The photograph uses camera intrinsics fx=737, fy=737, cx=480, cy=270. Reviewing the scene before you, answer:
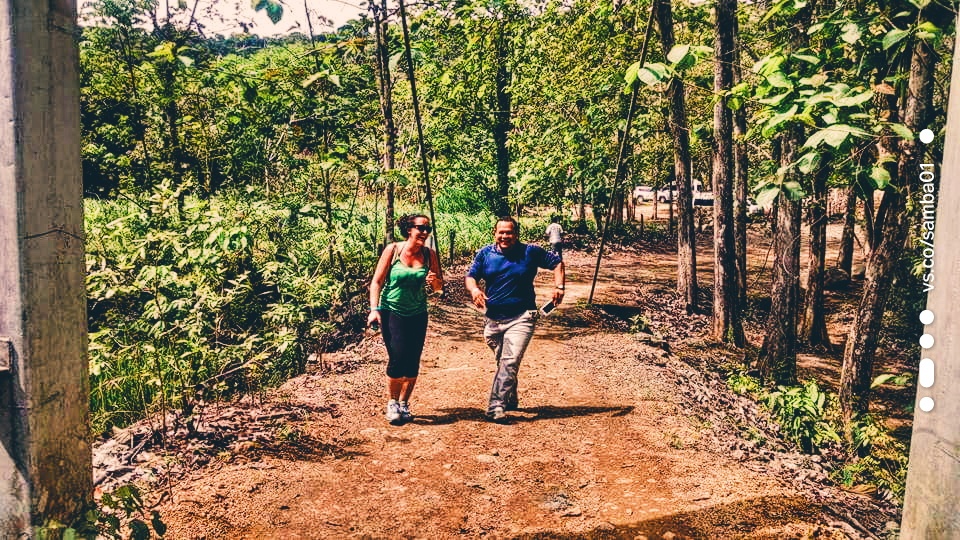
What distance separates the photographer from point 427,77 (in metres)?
15.6

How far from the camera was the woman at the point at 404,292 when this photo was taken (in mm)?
5996

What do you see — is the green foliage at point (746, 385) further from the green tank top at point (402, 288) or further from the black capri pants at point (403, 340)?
the green tank top at point (402, 288)

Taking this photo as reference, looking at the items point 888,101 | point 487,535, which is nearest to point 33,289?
point 487,535

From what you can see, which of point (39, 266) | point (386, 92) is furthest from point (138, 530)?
point (386, 92)

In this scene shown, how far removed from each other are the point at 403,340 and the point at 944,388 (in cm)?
461

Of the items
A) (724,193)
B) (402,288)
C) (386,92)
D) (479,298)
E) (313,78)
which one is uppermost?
(386,92)

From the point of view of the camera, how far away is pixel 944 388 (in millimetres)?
1859

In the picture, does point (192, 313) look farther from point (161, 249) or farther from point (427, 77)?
point (427, 77)

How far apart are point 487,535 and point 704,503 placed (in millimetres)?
1496

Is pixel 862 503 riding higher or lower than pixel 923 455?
lower

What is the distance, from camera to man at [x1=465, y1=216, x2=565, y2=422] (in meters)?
6.24

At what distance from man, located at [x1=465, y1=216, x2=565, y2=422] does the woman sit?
0.45m

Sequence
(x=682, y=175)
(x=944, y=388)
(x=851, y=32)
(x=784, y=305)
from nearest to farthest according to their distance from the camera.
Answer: (x=944, y=388), (x=851, y=32), (x=784, y=305), (x=682, y=175)

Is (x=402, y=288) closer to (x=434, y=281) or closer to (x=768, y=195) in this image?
(x=434, y=281)
